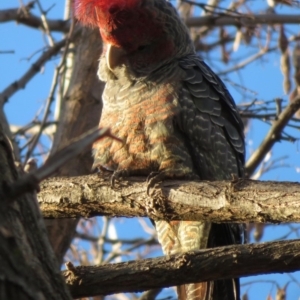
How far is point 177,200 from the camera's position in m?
4.13

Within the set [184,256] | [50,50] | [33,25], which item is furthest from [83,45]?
[184,256]

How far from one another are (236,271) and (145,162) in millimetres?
2227

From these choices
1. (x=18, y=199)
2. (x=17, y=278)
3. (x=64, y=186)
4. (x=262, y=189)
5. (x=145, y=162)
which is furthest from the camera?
(x=145, y=162)

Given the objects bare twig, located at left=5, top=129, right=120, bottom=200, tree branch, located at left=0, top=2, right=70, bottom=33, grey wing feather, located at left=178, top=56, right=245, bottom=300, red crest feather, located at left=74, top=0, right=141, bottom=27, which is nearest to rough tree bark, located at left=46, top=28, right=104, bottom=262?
tree branch, located at left=0, top=2, right=70, bottom=33

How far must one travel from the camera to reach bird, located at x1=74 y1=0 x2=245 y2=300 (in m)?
5.34

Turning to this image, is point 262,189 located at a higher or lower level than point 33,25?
lower

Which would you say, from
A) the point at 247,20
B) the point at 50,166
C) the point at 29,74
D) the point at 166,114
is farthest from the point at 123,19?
the point at 50,166

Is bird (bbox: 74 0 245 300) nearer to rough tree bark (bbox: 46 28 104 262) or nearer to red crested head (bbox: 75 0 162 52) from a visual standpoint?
red crested head (bbox: 75 0 162 52)

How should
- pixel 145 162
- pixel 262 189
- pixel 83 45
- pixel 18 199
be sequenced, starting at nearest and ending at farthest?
pixel 18 199
pixel 262 189
pixel 145 162
pixel 83 45

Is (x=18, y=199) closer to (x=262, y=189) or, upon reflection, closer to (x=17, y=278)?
(x=17, y=278)

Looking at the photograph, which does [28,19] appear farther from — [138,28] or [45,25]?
[138,28]

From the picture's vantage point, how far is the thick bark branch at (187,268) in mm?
3203

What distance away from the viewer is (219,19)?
306 inches

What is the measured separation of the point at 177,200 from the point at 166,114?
4.44ft
